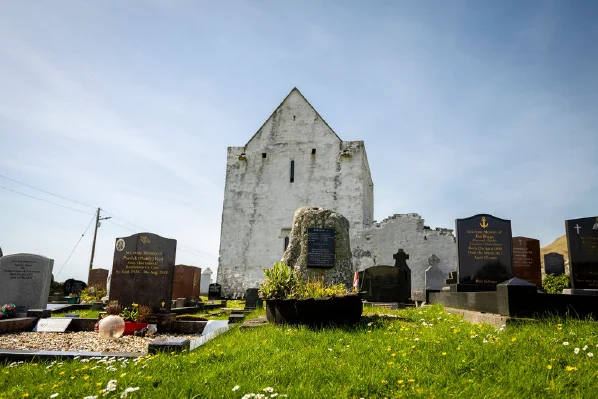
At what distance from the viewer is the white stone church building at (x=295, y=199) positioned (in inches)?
852

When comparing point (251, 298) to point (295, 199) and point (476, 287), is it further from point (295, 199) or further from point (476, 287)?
point (295, 199)

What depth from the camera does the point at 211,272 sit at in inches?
1210

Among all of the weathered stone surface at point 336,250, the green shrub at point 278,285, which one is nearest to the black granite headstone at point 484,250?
the weathered stone surface at point 336,250

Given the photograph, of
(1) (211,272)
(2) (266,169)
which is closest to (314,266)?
(2) (266,169)

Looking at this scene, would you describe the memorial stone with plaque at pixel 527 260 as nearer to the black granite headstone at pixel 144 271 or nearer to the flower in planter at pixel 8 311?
the black granite headstone at pixel 144 271

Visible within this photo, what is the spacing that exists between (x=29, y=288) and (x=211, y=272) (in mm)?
20540

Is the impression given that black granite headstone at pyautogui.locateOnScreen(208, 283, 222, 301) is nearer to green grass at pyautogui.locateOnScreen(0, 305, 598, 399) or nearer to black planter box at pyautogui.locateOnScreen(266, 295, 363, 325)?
black planter box at pyautogui.locateOnScreen(266, 295, 363, 325)

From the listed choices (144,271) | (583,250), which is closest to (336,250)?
(144,271)

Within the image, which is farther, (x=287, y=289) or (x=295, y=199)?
(x=295, y=199)

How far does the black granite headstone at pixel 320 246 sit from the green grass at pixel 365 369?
5329mm

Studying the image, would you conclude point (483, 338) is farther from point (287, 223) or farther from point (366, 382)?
point (287, 223)

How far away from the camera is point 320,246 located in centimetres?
1052

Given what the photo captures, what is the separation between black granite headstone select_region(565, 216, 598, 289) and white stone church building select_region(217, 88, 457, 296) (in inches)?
465

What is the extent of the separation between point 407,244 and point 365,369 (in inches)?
733
